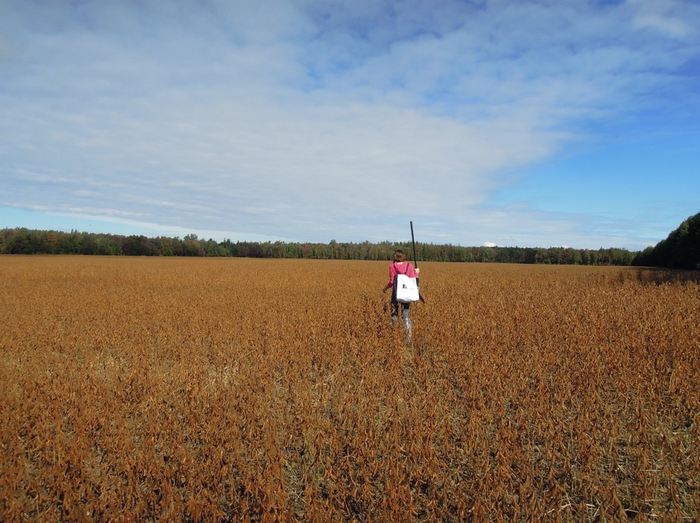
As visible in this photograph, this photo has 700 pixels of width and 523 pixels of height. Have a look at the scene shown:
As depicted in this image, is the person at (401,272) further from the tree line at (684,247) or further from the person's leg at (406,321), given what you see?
the tree line at (684,247)

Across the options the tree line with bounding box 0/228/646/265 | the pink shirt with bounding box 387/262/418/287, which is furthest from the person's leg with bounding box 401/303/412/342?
the tree line with bounding box 0/228/646/265

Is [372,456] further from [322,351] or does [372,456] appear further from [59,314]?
[59,314]

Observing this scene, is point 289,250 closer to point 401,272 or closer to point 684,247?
point 684,247

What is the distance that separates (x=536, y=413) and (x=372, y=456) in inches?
83.3

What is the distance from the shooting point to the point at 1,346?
25.0ft

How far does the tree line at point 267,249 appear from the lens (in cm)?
7344

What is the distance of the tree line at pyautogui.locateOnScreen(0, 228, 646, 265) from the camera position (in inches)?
2891

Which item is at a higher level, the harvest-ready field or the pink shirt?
the pink shirt

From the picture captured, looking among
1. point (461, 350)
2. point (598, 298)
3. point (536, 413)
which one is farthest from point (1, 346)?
point (598, 298)

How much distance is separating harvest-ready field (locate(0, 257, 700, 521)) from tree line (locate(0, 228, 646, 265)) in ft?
244

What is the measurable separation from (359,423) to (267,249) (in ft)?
291

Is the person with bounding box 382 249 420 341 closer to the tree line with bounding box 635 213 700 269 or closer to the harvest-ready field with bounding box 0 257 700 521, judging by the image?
the harvest-ready field with bounding box 0 257 700 521

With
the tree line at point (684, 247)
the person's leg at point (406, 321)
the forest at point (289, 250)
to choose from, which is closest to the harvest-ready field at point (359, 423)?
the person's leg at point (406, 321)

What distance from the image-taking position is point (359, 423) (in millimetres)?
4312
